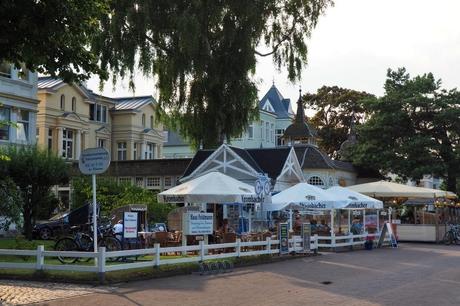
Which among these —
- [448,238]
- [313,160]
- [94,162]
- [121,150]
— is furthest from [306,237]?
[121,150]

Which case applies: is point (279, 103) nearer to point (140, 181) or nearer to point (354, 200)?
point (140, 181)

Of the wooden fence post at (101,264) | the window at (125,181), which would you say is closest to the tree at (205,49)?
the window at (125,181)

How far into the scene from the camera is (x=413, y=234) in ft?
113

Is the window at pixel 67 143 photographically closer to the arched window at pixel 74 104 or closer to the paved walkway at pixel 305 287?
the arched window at pixel 74 104

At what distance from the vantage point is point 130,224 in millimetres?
19172

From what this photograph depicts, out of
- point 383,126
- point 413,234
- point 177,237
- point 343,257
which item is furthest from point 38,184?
point 383,126

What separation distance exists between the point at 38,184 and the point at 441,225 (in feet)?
68.0

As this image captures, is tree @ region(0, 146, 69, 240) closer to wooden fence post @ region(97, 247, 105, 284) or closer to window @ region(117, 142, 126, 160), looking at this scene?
wooden fence post @ region(97, 247, 105, 284)

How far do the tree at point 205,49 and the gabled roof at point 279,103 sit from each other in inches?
1547

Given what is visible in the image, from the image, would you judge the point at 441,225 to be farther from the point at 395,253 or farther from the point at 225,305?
the point at 225,305

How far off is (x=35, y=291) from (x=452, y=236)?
25.3 metres

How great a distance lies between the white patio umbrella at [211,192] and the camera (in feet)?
70.3

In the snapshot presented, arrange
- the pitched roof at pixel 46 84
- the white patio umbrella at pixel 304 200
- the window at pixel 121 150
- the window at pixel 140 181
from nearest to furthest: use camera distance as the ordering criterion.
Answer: the white patio umbrella at pixel 304 200
the window at pixel 140 181
the pitched roof at pixel 46 84
the window at pixel 121 150

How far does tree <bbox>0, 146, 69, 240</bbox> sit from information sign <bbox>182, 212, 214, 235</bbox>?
11.3m
